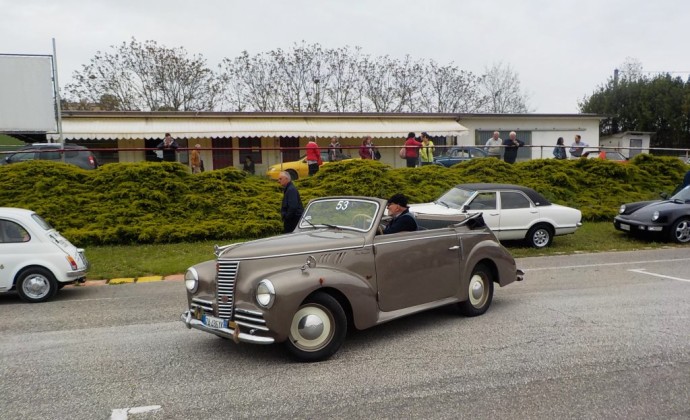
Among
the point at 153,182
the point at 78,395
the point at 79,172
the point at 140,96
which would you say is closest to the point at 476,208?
the point at 153,182

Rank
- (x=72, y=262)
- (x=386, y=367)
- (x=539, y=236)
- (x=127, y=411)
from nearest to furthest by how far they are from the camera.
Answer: (x=127, y=411), (x=386, y=367), (x=72, y=262), (x=539, y=236)

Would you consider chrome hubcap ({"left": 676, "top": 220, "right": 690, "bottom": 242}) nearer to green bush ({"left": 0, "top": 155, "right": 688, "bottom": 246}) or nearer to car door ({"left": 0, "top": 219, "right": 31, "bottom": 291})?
green bush ({"left": 0, "top": 155, "right": 688, "bottom": 246})

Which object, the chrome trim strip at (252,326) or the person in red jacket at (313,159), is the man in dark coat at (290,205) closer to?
the chrome trim strip at (252,326)

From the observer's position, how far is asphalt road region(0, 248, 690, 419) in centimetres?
418

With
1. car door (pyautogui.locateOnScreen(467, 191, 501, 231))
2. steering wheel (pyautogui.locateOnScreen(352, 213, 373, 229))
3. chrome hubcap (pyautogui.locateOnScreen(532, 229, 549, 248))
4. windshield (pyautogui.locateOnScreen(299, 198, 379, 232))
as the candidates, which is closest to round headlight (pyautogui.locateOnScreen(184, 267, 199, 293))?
windshield (pyautogui.locateOnScreen(299, 198, 379, 232))

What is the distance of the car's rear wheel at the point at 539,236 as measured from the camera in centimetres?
1341

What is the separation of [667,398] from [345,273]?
302 cm

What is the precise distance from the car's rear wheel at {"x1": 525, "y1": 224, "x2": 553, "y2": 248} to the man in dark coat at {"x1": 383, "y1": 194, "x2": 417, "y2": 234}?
7844 mm

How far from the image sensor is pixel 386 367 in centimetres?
508

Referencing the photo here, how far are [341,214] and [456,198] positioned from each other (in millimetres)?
7442

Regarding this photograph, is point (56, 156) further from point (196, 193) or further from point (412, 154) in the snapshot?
point (412, 154)

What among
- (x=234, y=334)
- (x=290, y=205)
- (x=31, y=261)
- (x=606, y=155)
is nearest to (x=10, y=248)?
(x=31, y=261)

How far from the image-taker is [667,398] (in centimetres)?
430

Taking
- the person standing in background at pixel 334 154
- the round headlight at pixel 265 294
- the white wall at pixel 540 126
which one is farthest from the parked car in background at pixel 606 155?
the round headlight at pixel 265 294
